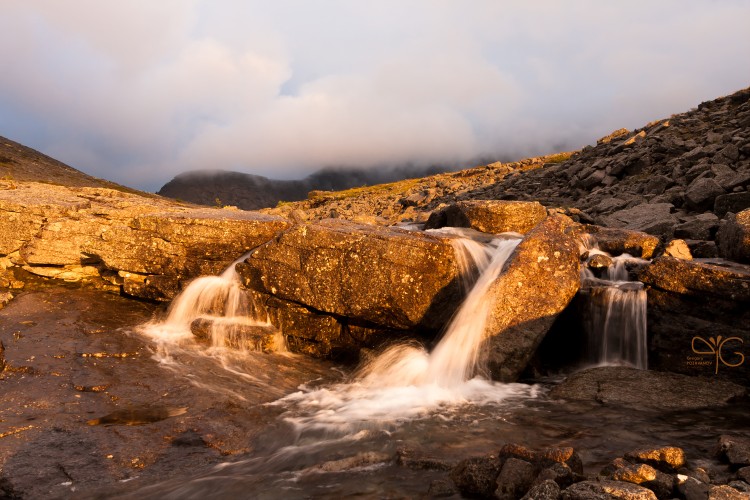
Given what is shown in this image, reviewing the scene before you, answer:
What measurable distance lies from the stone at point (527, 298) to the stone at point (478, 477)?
5.72m

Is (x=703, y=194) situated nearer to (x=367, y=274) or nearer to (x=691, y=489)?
(x=367, y=274)

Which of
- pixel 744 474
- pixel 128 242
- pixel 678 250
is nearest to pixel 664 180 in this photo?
pixel 678 250

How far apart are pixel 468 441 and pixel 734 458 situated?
407cm

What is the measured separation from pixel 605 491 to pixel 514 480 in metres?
1.22

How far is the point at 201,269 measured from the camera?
17281 mm

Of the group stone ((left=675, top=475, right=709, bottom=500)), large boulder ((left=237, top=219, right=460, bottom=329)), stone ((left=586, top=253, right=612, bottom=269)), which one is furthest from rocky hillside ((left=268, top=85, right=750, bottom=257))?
stone ((left=675, top=475, right=709, bottom=500))

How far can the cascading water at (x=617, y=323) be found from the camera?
1268cm

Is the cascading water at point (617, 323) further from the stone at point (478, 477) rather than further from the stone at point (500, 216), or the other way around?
the stone at point (478, 477)

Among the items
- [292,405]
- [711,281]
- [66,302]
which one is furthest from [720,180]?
[66,302]

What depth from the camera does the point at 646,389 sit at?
10.9m

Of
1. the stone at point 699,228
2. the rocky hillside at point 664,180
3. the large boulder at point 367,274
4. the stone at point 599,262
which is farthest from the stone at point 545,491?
the stone at point 699,228

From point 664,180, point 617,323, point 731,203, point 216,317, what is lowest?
point 216,317

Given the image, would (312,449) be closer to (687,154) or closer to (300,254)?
(300,254)

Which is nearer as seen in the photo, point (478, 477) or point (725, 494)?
point (725, 494)
